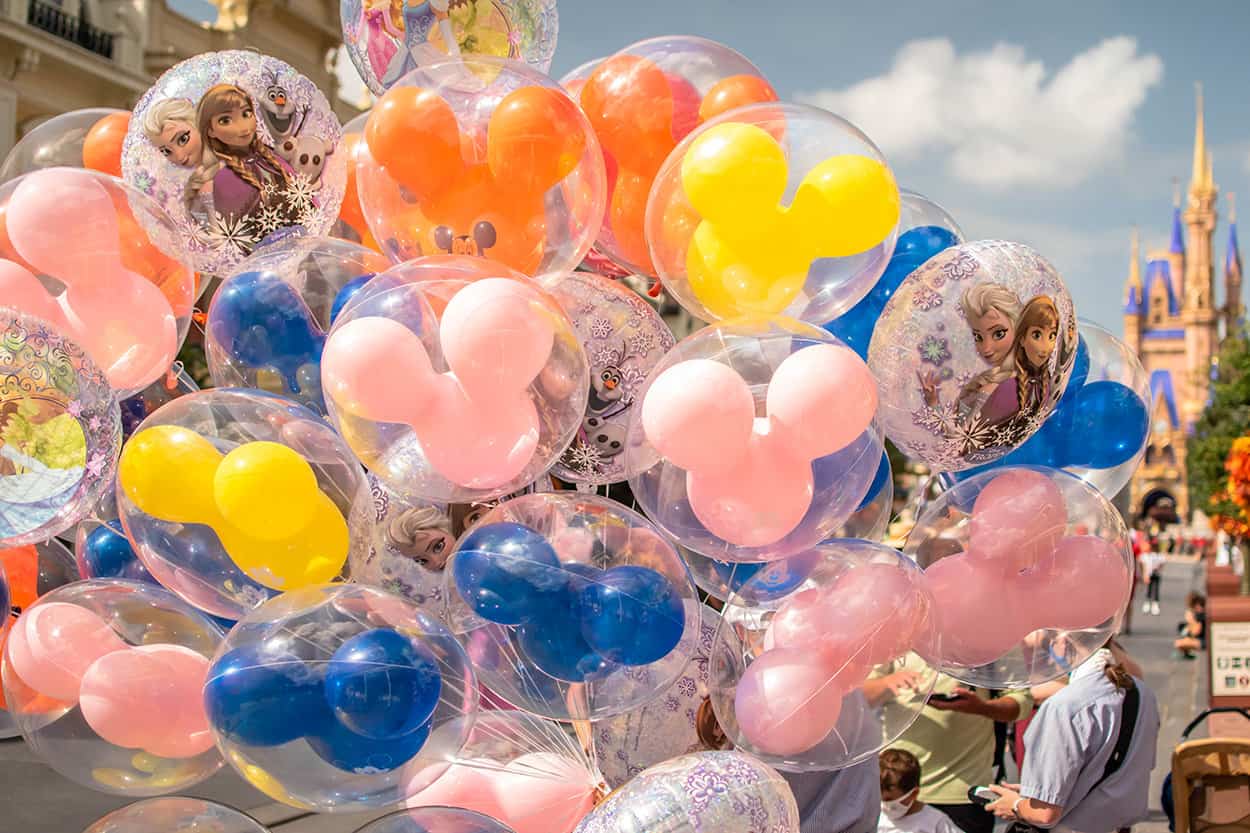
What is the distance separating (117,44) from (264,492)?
1621 centimetres

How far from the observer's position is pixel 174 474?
243 cm

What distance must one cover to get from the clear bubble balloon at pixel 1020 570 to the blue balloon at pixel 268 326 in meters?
1.51

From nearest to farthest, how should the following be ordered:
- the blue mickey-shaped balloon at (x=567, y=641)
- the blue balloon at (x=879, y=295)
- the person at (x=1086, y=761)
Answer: the blue mickey-shaped balloon at (x=567, y=641)
the blue balloon at (x=879, y=295)
the person at (x=1086, y=761)

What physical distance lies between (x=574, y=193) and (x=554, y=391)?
1.65 feet

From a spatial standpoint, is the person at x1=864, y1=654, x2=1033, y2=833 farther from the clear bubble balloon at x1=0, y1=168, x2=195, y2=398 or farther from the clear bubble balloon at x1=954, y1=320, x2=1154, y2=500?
the clear bubble balloon at x1=0, y1=168, x2=195, y2=398

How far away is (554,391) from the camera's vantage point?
8.09ft

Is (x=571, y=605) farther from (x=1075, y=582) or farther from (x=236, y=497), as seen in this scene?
(x=1075, y=582)

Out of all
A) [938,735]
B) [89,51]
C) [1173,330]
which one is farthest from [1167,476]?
[938,735]

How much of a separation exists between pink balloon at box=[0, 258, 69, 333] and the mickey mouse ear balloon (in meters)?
0.38

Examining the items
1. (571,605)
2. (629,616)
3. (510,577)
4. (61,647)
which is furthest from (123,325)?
(629,616)

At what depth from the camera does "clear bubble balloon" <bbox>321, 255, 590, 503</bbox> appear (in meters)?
2.30

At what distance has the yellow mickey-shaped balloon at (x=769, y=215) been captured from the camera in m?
2.52

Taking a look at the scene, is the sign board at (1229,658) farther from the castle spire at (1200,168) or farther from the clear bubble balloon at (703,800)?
the castle spire at (1200,168)

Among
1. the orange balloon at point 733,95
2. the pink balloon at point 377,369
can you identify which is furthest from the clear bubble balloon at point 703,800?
the orange balloon at point 733,95
